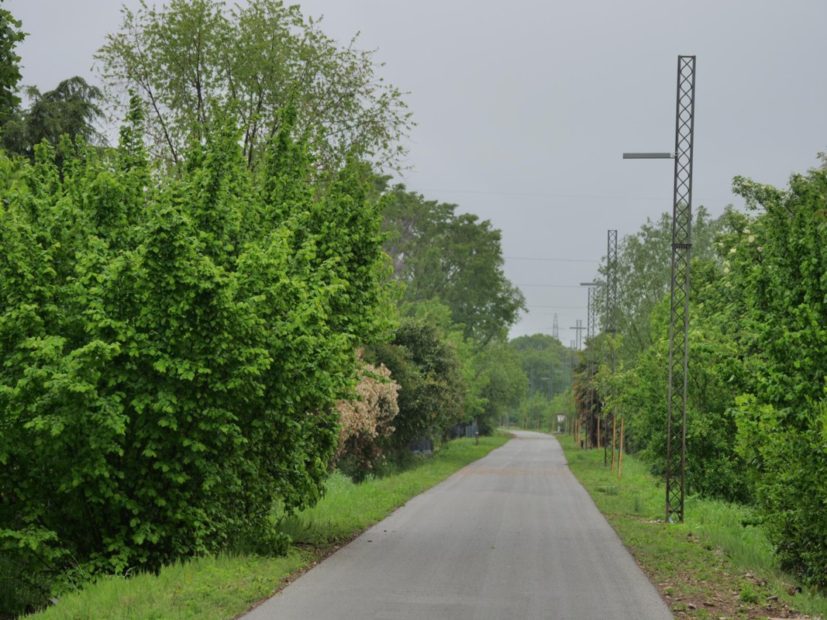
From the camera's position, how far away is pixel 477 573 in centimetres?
1386

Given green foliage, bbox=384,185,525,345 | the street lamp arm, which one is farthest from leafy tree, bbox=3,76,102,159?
green foliage, bbox=384,185,525,345

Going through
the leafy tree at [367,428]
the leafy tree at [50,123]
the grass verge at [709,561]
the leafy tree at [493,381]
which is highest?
the leafy tree at [50,123]

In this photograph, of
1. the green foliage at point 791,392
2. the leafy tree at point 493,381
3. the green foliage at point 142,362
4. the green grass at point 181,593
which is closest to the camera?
the green grass at point 181,593

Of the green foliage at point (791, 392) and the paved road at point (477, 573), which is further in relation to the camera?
the green foliage at point (791, 392)

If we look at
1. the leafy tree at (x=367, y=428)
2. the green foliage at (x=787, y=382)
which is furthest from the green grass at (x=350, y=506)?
the green foliage at (x=787, y=382)

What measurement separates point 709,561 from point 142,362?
8.70m

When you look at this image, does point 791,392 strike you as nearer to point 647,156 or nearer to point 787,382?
point 787,382

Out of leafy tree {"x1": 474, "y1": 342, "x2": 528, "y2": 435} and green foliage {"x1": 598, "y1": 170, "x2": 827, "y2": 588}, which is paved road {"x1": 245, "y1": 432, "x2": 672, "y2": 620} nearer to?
green foliage {"x1": 598, "y1": 170, "x2": 827, "y2": 588}

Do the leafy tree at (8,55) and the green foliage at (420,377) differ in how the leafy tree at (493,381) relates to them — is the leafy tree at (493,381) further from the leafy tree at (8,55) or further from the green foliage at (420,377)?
the leafy tree at (8,55)

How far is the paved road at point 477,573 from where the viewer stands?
11.0 meters

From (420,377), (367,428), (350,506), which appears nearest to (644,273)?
(420,377)

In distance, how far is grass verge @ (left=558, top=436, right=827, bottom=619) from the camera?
465 inches

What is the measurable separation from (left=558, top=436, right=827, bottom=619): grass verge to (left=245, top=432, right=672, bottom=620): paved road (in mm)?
391

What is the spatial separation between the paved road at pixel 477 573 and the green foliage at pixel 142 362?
2002mm
